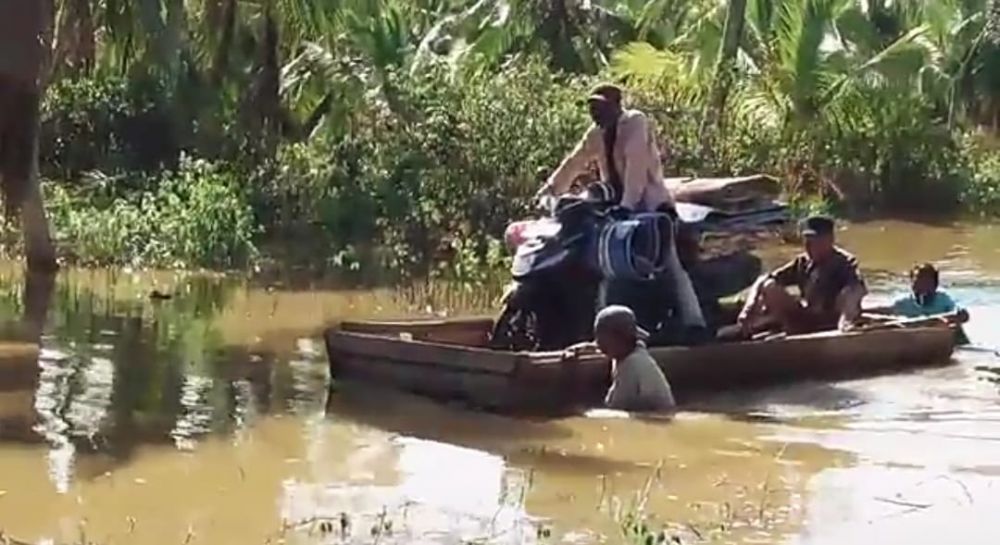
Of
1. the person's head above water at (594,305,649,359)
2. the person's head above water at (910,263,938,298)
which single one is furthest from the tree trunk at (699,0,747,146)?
the person's head above water at (594,305,649,359)

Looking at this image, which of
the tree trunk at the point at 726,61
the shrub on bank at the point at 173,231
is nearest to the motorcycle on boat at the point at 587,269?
the shrub on bank at the point at 173,231

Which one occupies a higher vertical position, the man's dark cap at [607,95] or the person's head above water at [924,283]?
the man's dark cap at [607,95]

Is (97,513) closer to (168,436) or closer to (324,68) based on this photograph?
(168,436)

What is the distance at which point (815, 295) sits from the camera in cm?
1338

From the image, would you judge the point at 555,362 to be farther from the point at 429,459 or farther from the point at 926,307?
the point at 926,307

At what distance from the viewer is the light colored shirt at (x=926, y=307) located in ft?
47.0

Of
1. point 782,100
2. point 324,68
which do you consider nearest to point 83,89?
point 324,68

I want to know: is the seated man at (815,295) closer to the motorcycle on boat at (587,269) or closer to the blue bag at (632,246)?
the motorcycle on boat at (587,269)

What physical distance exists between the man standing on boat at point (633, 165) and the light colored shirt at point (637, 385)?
3.13ft

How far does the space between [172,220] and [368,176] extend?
2.33 meters

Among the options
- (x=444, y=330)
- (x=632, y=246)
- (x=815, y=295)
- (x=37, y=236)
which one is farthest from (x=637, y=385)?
(x=37, y=236)

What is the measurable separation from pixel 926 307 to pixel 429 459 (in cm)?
551

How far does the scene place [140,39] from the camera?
59.5ft

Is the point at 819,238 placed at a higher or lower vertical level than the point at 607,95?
lower
